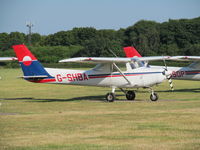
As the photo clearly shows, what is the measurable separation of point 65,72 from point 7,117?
6532 millimetres

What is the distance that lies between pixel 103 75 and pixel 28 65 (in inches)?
130

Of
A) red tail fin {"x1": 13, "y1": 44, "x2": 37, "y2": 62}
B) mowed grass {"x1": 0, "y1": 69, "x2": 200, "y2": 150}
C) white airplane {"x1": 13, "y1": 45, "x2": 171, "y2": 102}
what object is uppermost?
red tail fin {"x1": 13, "y1": 44, "x2": 37, "y2": 62}

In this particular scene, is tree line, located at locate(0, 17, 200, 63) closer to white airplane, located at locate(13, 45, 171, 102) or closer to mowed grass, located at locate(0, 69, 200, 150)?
white airplane, located at locate(13, 45, 171, 102)

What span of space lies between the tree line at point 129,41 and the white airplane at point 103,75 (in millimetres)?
58327

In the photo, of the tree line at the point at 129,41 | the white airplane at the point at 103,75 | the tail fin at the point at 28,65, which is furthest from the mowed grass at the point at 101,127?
the tree line at the point at 129,41

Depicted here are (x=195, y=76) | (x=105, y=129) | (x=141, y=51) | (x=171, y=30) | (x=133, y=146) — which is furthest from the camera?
(x=171, y=30)

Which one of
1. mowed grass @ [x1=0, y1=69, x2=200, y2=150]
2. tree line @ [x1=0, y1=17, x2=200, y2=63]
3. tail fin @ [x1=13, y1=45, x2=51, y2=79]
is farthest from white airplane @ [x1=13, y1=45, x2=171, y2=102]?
tree line @ [x1=0, y1=17, x2=200, y2=63]

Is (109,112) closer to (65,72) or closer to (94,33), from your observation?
(65,72)

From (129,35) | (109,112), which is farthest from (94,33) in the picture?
(109,112)

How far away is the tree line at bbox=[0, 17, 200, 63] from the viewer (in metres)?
91.2

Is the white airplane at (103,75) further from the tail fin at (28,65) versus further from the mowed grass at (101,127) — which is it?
the mowed grass at (101,127)

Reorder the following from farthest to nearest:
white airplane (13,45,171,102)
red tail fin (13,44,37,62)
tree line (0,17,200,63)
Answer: tree line (0,17,200,63) → red tail fin (13,44,37,62) → white airplane (13,45,171,102)

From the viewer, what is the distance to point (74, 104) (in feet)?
65.3

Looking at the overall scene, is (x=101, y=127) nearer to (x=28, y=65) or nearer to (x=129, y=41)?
(x=28, y=65)
